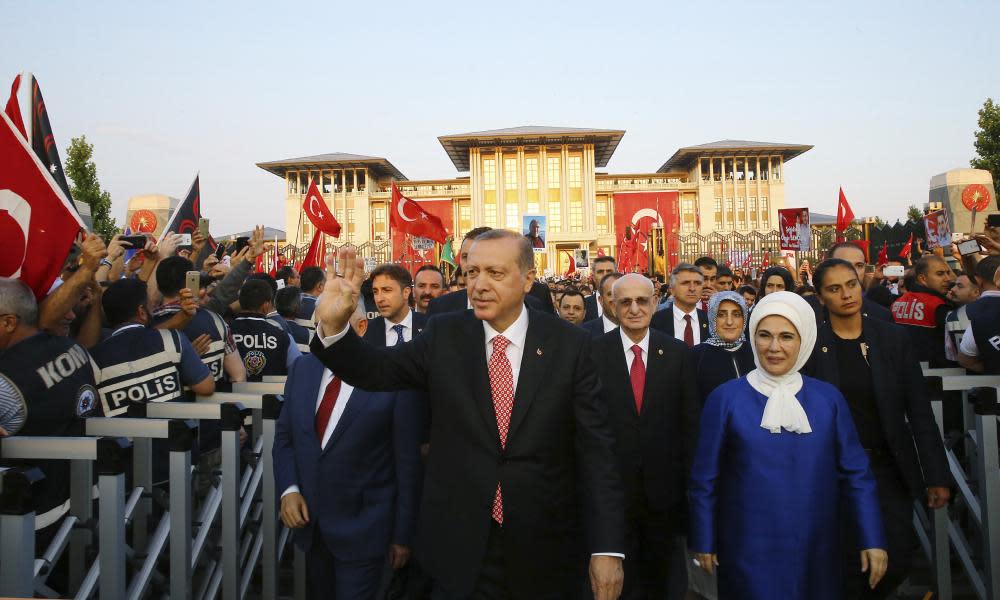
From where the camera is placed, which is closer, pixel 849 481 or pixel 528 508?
pixel 528 508

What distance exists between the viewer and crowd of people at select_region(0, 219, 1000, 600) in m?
2.47

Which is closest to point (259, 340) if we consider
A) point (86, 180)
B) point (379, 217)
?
point (86, 180)

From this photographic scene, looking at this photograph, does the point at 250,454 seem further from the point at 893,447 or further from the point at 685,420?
the point at 893,447

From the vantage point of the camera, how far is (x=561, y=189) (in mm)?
54312

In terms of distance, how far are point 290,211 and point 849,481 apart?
5965 centimetres

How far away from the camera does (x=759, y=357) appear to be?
2990mm

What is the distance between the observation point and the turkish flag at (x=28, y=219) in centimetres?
359

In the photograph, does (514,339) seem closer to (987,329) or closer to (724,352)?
(724,352)

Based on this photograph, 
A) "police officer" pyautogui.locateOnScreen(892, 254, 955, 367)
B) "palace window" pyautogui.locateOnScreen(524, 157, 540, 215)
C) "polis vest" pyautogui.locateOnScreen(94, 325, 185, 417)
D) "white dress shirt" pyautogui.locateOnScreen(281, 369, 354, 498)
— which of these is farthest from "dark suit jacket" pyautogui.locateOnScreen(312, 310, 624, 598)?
"palace window" pyautogui.locateOnScreen(524, 157, 540, 215)

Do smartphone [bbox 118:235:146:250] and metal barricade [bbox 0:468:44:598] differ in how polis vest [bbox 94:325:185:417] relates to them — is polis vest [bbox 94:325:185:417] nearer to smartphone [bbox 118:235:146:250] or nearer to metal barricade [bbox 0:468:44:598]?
smartphone [bbox 118:235:146:250]

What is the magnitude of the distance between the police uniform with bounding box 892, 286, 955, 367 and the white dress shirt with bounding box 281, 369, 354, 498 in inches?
197

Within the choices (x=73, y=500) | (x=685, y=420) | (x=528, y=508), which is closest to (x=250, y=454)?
(x=73, y=500)

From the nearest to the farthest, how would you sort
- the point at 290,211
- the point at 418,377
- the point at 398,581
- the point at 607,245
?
1. the point at 418,377
2. the point at 398,581
3. the point at 607,245
4. the point at 290,211

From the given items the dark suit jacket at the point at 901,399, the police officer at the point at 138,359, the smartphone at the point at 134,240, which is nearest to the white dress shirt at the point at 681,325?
the dark suit jacket at the point at 901,399
